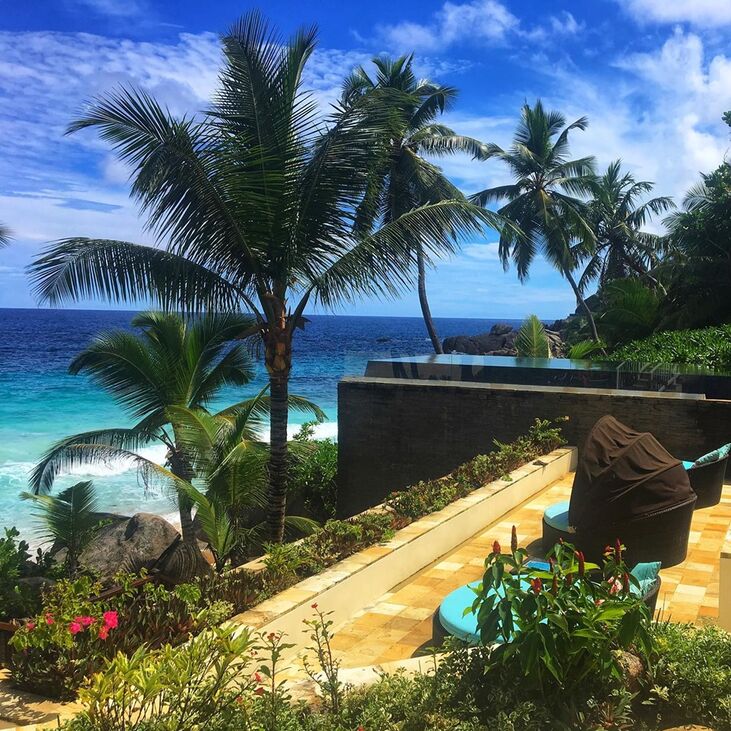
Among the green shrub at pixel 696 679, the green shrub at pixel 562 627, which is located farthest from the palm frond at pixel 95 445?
the green shrub at pixel 696 679

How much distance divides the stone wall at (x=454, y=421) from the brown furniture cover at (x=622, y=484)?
4925 millimetres

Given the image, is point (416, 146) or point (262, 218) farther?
point (416, 146)

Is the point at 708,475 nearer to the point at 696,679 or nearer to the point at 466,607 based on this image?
the point at 466,607

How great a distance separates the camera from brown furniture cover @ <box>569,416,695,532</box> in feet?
19.1

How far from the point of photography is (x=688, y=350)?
14.1 metres

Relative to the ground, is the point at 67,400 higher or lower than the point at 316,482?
lower

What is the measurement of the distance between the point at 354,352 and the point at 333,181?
6218mm

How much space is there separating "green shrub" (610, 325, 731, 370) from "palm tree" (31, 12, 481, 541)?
22.4 ft

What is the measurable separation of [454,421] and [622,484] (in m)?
6.60

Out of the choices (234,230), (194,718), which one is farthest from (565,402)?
(194,718)

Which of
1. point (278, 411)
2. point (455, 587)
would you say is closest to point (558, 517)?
point (455, 587)

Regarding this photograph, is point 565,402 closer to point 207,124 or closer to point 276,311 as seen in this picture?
point 276,311

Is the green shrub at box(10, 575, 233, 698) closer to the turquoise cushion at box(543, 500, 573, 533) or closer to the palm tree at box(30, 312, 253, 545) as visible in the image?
the turquoise cushion at box(543, 500, 573, 533)

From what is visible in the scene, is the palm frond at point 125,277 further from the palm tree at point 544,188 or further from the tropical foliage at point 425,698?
the palm tree at point 544,188
